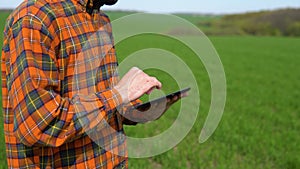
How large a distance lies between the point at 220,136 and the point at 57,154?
446cm

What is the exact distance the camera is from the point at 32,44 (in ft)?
3.48

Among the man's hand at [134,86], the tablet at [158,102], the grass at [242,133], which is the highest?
the man's hand at [134,86]

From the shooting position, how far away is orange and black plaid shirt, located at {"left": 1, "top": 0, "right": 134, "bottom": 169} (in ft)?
3.49

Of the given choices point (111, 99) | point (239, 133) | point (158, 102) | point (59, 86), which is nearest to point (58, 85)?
point (59, 86)

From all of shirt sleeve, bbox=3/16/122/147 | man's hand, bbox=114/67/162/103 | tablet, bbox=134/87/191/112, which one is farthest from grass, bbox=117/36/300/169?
shirt sleeve, bbox=3/16/122/147

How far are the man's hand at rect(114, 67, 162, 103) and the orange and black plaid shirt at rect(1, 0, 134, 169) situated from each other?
24mm

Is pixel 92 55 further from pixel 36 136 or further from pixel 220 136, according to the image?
pixel 220 136

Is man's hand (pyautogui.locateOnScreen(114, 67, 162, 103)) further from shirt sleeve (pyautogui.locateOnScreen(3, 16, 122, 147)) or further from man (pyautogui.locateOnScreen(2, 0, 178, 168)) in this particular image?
shirt sleeve (pyautogui.locateOnScreen(3, 16, 122, 147))

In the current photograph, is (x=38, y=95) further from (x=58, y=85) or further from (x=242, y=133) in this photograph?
(x=242, y=133)

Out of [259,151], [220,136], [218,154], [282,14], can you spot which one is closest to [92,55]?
[218,154]

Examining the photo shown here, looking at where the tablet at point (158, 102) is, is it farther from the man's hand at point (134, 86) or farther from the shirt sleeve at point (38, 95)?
the shirt sleeve at point (38, 95)

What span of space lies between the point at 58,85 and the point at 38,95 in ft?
0.37

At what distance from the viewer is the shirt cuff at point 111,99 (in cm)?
116

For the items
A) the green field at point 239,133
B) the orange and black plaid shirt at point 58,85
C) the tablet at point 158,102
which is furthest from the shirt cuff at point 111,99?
the green field at point 239,133
